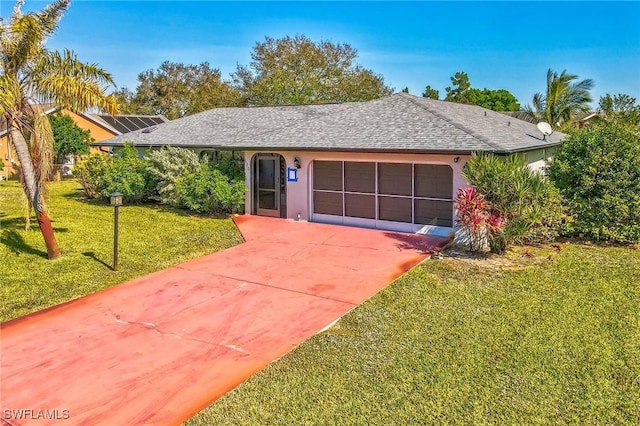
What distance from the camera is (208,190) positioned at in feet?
54.9

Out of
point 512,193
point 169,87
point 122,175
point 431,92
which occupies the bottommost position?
point 512,193

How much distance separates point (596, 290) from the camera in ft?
28.9

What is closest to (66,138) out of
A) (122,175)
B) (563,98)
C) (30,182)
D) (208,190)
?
(122,175)

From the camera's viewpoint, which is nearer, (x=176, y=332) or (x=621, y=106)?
(x=176, y=332)

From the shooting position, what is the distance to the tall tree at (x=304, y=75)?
42.4 meters

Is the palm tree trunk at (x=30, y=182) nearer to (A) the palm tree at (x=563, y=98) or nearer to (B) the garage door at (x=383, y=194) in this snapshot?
(B) the garage door at (x=383, y=194)

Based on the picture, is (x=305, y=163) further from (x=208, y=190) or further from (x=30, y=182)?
(x=30, y=182)

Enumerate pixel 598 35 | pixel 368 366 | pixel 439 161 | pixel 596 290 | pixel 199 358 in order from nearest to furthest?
pixel 368 366 < pixel 199 358 < pixel 596 290 < pixel 439 161 < pixel 598 35

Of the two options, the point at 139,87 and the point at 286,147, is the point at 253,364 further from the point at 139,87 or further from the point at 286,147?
the point at 139,87

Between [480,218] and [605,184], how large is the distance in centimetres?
422

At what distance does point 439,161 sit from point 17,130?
10889mm

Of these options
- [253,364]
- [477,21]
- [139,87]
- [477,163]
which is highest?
[139,87]

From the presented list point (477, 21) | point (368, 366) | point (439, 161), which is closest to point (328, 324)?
point (368, 366)

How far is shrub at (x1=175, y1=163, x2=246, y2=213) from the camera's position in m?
16.4
